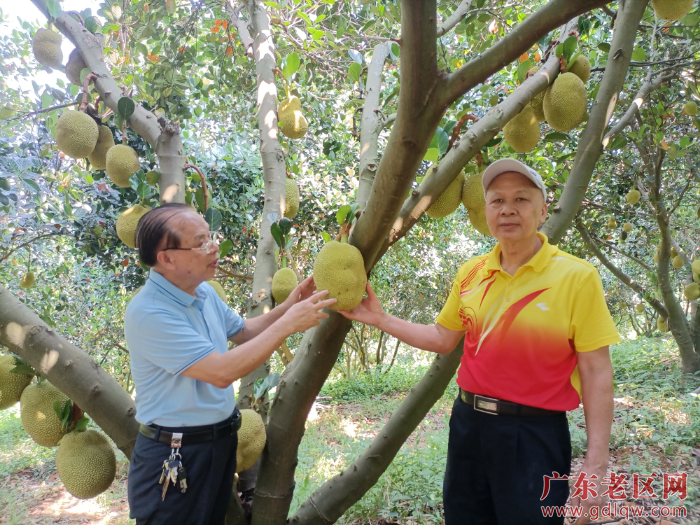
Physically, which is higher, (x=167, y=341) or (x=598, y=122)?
(x=598, y=122)

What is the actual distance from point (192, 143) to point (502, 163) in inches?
178

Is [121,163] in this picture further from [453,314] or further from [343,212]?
[453,314]

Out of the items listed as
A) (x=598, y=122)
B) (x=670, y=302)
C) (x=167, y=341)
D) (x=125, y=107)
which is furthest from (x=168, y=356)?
(x=670, y=302)

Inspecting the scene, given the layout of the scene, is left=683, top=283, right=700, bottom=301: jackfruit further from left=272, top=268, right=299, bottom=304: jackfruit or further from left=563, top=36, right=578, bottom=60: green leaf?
left=272, top=268, right=299, bottom=304: jackfruit

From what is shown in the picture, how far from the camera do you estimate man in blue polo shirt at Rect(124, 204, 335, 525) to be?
3.63 ft

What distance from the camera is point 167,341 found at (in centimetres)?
111

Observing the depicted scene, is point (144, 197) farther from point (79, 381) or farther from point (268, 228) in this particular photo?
point (79, 381)

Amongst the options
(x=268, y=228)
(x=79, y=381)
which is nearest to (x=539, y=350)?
(x=268, y=228)

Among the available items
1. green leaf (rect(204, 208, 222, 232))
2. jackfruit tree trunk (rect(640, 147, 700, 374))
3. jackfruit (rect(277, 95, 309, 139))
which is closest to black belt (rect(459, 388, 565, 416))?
green leaf (rect(204, 208, 222, 232))

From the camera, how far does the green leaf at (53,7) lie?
158cm

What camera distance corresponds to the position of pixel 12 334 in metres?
1.23

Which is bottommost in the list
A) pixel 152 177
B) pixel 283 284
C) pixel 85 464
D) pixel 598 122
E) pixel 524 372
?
pixel 85 464

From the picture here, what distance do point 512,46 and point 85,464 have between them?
65.2 inches

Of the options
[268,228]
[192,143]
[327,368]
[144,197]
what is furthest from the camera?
[192,143]
